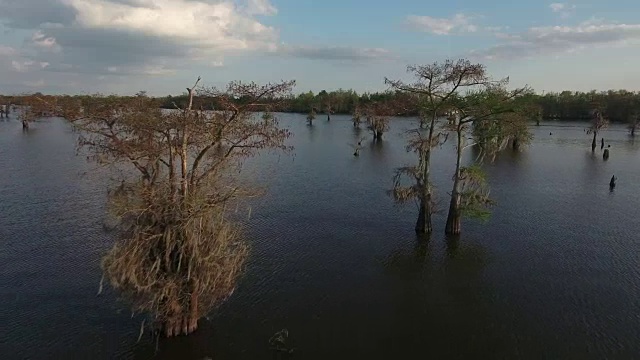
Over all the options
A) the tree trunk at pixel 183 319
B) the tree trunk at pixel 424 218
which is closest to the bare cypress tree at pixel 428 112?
the tree trunk at pixel 424 218

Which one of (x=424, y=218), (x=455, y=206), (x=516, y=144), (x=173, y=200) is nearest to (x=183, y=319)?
(x=173, y=200)

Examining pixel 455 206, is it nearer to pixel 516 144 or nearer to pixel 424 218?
pixel 424 218

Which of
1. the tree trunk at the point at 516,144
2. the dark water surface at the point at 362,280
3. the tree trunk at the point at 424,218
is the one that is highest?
the tree trunk at the point at 516,144

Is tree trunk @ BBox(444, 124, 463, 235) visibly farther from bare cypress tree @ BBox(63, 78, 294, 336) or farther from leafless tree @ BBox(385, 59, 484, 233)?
bare cypress tree @ BBox(63, 78, 294, 336)

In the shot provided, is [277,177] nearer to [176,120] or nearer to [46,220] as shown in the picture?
[46,220]

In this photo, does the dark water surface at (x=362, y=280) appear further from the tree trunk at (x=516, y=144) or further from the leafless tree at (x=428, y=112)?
the tree trunk at (x=516, y=144)

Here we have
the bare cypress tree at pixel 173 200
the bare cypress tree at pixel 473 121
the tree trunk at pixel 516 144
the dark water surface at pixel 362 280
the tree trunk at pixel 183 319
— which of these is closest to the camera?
the bare cypress tree at pixel 173 200

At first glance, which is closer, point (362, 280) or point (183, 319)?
point (183, 319)

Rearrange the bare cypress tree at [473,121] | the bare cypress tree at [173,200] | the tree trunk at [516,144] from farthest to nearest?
the tree trunk at [516,144]
the bare cypress tree at [473,121]
the bare cypress tree at [173,200]
